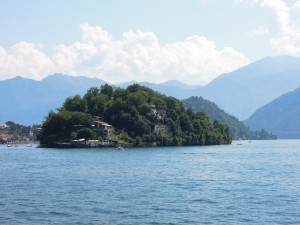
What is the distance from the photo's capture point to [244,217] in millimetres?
31047

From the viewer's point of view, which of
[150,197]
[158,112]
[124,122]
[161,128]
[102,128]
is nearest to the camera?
[150,197]

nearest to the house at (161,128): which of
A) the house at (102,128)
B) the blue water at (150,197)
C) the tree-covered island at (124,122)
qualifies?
the tree-covered island at (124,122)

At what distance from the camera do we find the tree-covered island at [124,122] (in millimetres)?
133750

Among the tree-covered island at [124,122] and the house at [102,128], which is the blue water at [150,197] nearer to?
the tree-covered island at [124,122]

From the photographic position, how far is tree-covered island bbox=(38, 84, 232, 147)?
134 meters

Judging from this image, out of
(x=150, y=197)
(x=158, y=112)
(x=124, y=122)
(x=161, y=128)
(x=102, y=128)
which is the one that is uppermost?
(x=158, y=112)

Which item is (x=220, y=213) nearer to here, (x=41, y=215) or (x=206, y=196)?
(x=206, y=196)

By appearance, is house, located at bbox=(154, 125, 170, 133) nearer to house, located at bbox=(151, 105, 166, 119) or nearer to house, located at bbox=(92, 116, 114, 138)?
house, located at bbox=(151, 105, 166, 119)

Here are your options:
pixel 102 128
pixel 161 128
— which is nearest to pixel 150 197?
pixel 102 128

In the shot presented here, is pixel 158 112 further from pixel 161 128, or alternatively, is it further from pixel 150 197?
pixel 150 197

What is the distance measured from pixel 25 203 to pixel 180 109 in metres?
124

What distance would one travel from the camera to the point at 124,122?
14150 cm

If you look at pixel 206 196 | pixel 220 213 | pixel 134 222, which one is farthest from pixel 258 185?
pixel 134 222

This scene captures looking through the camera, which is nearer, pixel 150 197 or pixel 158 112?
pixel 150 197
